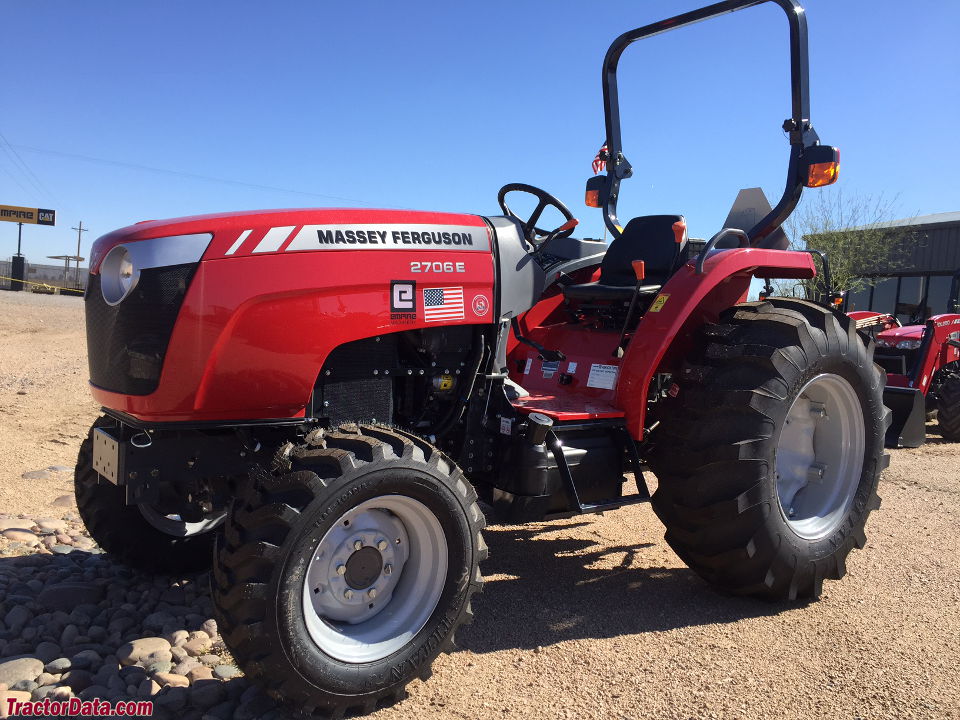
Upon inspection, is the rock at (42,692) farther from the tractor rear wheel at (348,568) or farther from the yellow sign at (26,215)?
the yellow sign at (26,215)

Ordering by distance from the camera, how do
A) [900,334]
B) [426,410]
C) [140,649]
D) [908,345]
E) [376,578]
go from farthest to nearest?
1. [900,334]
2. [908,345]
3. [426,410]
4. [140,649]
5. [376,578]

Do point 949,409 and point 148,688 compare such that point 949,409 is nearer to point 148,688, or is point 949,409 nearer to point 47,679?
point 148,688

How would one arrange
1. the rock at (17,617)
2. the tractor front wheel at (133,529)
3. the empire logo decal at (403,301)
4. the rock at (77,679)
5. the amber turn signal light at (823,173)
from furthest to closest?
the amber turn signal light at (823,173) < the tractor front wheel at (133,529) < the rock at (17,617) < the empire logo decal at (403,301) < the rock at (77,679)

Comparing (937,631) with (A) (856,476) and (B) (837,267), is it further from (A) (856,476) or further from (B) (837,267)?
(B) (837,267)

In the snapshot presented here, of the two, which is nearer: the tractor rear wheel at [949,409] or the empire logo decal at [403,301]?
the empire logo decal at [403,301]

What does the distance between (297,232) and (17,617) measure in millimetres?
1830

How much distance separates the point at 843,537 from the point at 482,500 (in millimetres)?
1679

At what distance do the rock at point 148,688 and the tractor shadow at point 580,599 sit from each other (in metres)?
1.06

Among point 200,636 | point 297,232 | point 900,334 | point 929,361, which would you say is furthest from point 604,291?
point 900,334

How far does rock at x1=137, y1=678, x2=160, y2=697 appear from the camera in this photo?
239 cm

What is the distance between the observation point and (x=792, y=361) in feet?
10.5

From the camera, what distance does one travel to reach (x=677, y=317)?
10.5 ft

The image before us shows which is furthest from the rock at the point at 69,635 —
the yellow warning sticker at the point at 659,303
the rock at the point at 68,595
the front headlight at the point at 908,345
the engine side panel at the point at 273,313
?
the front headlight at the point at 908,345

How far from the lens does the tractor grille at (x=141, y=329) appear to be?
238cm
